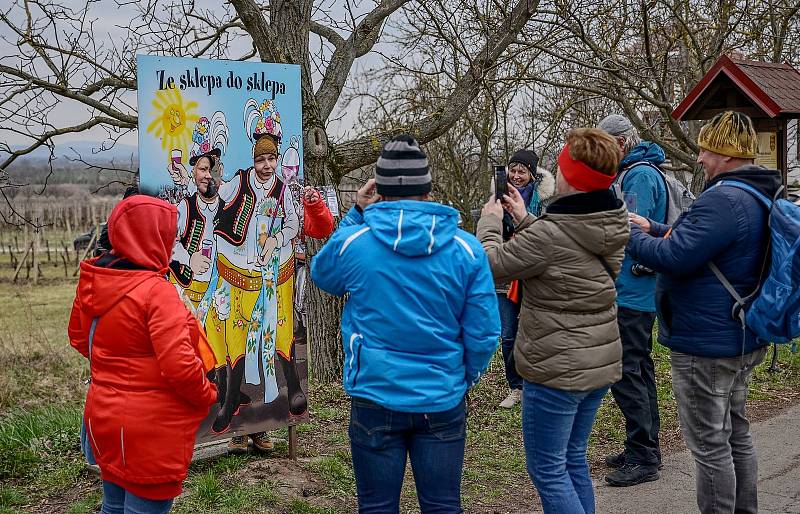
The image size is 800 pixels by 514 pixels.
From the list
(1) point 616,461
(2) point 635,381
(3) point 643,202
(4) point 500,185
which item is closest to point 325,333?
(1) point 616,461

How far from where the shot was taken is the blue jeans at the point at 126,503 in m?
3.06

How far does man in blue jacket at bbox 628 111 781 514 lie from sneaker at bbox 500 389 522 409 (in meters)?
2.72

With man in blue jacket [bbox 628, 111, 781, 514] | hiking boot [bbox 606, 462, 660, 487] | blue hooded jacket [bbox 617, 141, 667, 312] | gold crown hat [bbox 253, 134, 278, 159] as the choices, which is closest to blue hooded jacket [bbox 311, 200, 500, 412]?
man in blue jacket [bbox 628, 111, 781, 514]

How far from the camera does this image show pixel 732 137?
346cm

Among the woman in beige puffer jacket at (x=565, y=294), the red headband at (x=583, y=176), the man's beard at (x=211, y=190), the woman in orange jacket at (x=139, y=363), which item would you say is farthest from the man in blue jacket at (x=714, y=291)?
the man's beard at (x=211, y=190)

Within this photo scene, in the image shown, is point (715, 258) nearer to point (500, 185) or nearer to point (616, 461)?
point (500, 185)

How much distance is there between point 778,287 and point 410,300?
5.24 feet

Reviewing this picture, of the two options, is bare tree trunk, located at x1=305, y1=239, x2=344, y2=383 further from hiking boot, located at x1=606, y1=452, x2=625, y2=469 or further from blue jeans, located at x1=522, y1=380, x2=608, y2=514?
blue jeans, located at x1=522, y1=380, x2=608, y2=514

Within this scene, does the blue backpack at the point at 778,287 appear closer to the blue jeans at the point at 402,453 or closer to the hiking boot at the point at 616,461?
the blue jeans at the point at 402,453

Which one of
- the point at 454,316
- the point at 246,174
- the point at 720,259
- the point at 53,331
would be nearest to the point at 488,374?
the point at 246,174

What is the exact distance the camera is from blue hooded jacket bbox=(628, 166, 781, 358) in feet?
10.9

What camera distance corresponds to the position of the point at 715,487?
351 cm

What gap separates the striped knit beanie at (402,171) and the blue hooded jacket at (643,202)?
215 cm

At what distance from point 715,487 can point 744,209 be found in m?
1.21
